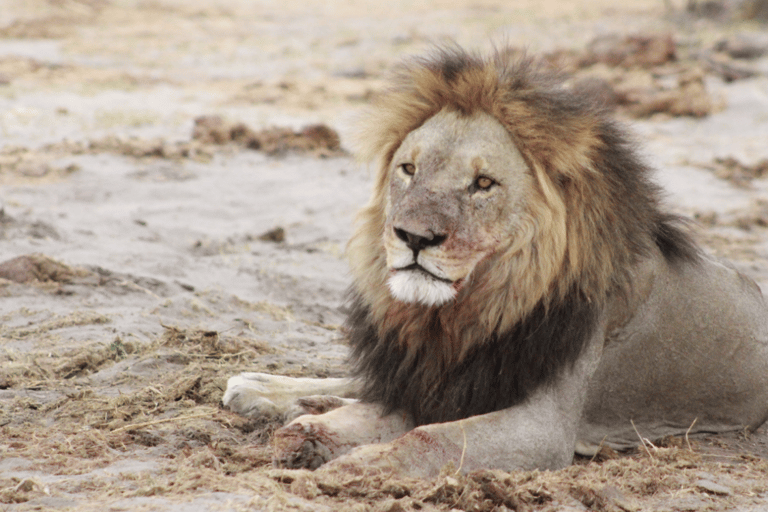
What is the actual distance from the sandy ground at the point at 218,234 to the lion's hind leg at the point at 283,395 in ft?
0.30

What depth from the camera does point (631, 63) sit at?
1475cm

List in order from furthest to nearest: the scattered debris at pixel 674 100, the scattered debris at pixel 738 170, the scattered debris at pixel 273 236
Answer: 1. the scattered debris at pixel 674 100
2. the scattered debris at pixel 738 170
3. the scattered debris at pixel 273 236

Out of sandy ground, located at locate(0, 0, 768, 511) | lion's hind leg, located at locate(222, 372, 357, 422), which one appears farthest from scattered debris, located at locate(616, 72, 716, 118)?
lion's hind leg, located at locate(222, 372, 357, 422)

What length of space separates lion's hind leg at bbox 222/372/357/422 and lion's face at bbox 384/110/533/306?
834 mm

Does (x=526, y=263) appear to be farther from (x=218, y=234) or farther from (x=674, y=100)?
(x=674, y=100)

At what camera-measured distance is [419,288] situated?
3.15 m

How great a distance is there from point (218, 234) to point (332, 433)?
4574 mm

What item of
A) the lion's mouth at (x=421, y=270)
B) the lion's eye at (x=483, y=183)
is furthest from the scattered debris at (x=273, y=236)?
the lion's mouth at (x=421, y=270)

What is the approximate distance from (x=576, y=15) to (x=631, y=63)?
28.8 feet

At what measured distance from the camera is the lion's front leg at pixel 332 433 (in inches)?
123

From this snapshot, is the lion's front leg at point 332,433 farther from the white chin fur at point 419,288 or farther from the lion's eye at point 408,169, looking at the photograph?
the lion's eye at point 408,169

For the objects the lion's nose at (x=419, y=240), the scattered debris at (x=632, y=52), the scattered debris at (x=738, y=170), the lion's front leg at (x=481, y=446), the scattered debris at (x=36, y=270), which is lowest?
the scattered debris at (x=36, y=270)

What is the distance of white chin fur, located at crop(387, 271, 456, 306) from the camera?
10.3ft

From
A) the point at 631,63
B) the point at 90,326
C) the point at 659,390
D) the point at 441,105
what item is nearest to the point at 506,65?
the point at 441,105
